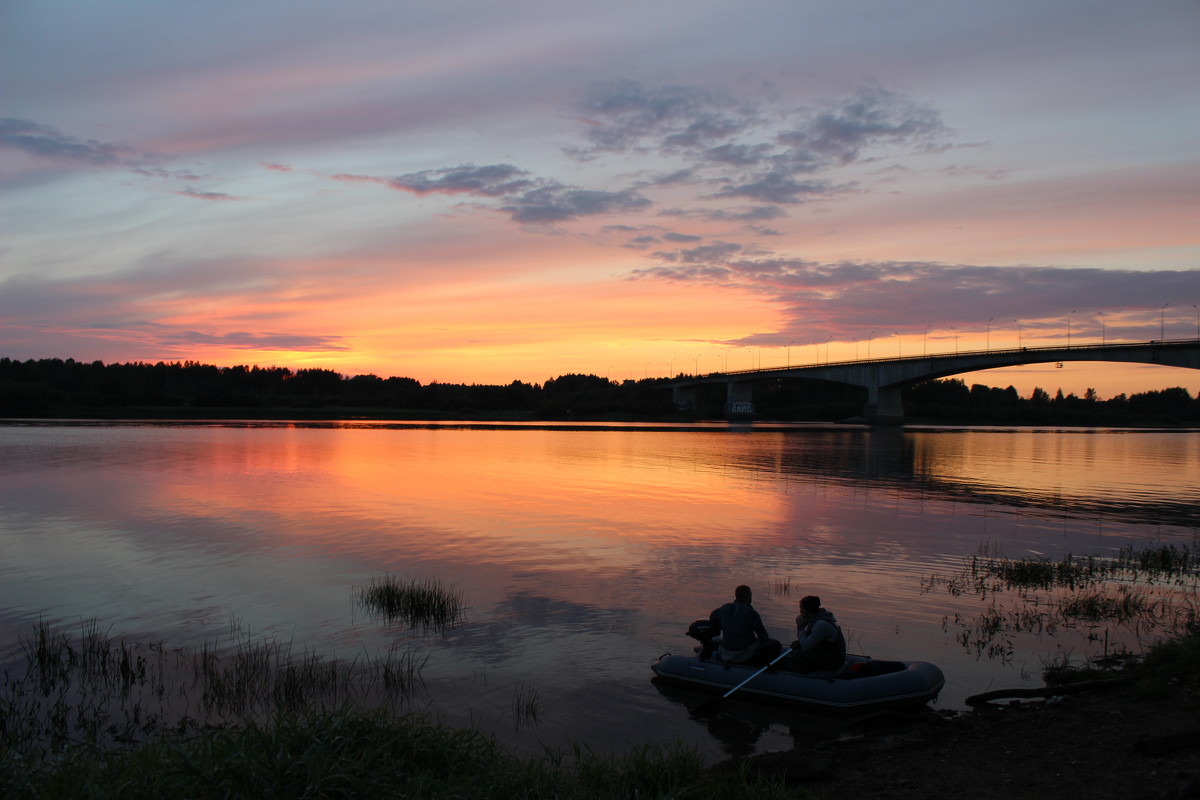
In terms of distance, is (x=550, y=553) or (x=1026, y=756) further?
(x=550, y=553)

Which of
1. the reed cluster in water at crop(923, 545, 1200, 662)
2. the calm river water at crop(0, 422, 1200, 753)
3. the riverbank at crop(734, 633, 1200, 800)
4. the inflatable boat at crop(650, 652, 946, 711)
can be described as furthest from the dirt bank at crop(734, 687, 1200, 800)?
the reed cluster in water at crop(923, 545, 1200, 662)

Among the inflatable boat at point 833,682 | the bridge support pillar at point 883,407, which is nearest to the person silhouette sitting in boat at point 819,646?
the inflatable boat at point 833,682

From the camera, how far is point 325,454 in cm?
5162

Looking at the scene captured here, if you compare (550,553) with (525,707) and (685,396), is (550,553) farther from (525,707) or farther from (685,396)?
(685,396)

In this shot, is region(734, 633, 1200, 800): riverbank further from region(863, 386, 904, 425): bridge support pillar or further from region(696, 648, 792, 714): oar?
region(863, 386, 904, 425): bridge support pillar

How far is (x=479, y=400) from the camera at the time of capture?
164 m

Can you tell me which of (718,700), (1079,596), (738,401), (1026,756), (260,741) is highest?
(738,401)

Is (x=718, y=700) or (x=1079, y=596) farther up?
(x=1079, y=596)

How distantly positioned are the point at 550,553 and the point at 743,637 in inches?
389

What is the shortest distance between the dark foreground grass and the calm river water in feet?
6.54

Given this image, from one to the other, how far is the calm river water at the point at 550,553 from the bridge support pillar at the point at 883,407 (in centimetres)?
6773

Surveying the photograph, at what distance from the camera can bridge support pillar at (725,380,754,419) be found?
14625 cm

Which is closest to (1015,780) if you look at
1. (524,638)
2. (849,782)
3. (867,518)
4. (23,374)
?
(849,782)

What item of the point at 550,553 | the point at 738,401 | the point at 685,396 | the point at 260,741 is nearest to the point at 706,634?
the point at 260,741
